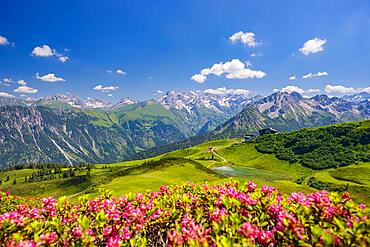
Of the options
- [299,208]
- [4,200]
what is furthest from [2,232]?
[4,200]

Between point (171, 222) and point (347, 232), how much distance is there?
Result: 22.6 feet

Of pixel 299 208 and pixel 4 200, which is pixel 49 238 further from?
pixel 4 200

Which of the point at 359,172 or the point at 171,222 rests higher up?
the point at 171,222

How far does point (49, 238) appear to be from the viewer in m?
8.41

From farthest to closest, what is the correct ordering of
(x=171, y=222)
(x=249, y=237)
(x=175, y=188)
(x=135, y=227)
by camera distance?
(x=175, y=188) → (x=171, y=222) → (x=135, y=227) → (x=249, y=237)

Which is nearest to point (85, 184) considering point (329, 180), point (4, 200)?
point (4, 200)

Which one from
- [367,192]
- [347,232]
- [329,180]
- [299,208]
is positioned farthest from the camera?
[329,180]

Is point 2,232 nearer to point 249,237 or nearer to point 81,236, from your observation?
point 81,236

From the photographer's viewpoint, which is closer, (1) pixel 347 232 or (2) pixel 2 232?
(1) pixel 347 232

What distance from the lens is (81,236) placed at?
8.68m

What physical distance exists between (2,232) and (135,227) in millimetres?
4291

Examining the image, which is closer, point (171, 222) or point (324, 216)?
point (324, 216)

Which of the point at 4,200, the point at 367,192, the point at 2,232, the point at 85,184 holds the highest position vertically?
the point at 2,232

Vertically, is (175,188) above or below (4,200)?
above
